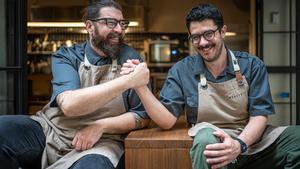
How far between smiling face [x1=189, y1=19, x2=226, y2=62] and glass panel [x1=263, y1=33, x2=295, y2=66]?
1.66 metres

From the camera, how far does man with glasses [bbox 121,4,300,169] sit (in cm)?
201

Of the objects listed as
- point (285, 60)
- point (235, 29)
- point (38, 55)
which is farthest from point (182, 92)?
point (38, 55)

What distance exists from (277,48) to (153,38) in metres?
4.16

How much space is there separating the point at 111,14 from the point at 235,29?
4.74 m

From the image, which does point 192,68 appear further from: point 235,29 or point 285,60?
point 235,29

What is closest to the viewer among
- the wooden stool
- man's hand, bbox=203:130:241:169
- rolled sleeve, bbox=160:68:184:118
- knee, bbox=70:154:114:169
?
man's hand, bbox=203:130:241:169

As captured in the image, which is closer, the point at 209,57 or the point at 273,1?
the point at 209,57

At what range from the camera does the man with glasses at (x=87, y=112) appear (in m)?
1.96

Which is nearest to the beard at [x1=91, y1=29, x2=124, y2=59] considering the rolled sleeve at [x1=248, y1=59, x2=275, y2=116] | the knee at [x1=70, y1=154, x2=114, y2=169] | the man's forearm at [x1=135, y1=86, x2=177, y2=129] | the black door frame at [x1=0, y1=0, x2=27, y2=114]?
the man's forearm at [x1=135, y1=86, x2=177, y2=129]

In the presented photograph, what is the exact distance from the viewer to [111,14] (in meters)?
2.21

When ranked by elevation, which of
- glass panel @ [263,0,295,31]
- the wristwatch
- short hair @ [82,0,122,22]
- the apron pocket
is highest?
glass panel @ [263,0,295,31]

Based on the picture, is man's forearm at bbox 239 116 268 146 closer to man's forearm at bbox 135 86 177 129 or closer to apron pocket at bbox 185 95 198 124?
apron pocket at bbox 185 95 198 124

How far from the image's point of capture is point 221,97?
82.8 inches

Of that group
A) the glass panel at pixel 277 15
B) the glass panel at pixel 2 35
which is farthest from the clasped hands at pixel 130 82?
the glass panel at pixel 277 15
